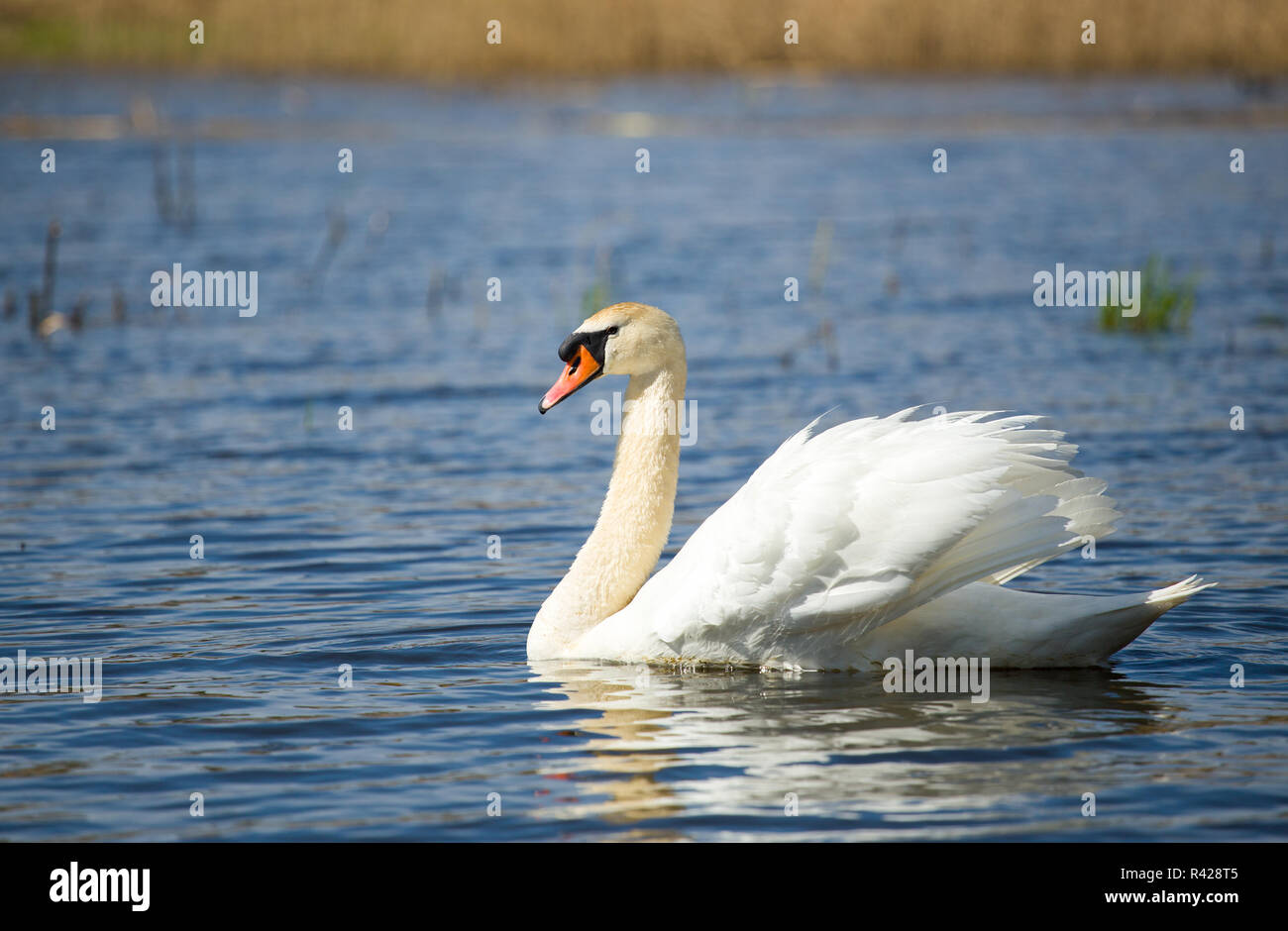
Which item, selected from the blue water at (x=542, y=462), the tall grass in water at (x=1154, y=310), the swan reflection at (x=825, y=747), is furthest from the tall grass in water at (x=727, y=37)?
the swan reflection at (x=825, y=747)

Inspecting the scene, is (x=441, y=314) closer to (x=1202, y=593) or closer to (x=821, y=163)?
(x=1202, y=593)

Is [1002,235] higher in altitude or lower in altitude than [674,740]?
higher

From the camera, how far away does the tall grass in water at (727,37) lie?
3294cm

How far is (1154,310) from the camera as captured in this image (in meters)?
14.9

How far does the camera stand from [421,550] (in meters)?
9.26

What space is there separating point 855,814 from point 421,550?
444cm

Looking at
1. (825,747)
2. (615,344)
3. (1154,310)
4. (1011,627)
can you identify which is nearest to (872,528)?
(1011,627)

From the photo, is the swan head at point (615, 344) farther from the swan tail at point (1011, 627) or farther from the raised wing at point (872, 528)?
the swan tail at point (1011, 627)

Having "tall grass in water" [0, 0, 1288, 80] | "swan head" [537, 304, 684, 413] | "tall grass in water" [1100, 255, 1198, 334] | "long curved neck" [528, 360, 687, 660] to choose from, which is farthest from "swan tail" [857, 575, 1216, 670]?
"tall grass in water" [0, 0, 1288, 80]

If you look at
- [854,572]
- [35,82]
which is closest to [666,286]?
[854,572]

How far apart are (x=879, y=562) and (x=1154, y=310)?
31.3 ft

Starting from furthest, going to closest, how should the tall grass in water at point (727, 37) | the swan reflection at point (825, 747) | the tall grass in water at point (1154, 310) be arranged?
the tall grass in water at point (727, 37)
the tall grass in water at point (1154, 310)
the swan reflection at point (825, 747)

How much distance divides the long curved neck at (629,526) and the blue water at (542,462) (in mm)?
282

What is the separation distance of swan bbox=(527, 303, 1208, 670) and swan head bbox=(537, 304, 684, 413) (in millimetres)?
11
